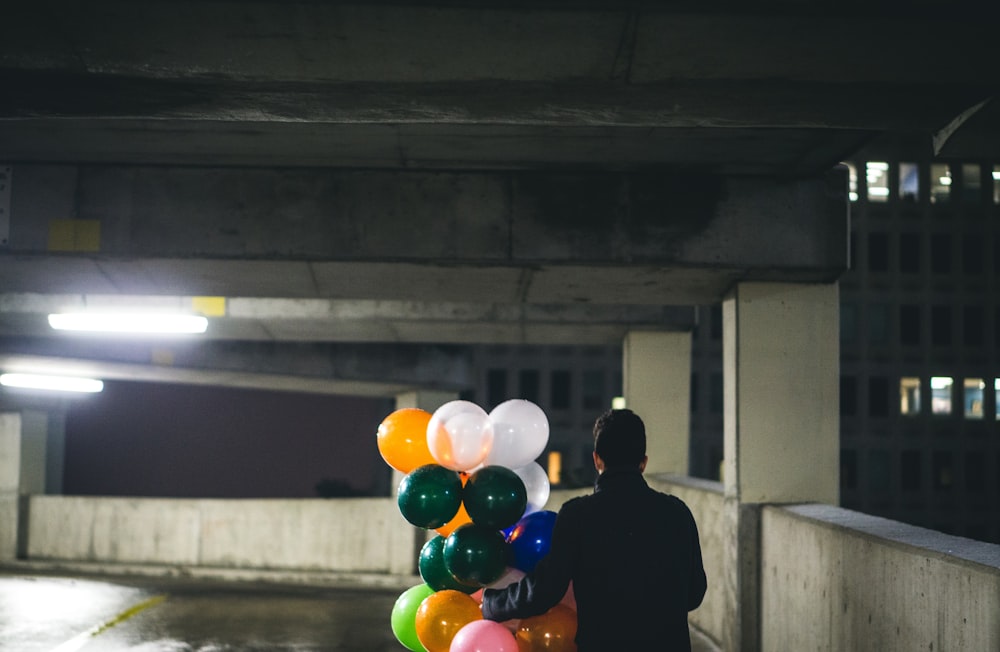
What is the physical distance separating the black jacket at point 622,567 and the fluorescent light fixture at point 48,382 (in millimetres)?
17553

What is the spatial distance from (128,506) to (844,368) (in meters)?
50.6

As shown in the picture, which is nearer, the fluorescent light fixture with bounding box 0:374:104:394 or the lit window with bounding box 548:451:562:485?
the fluorescent light fixture with bounding box 0:374:104:394

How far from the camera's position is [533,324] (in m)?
15.2

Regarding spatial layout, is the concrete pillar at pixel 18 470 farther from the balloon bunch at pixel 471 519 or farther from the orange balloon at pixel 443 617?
the orange balloon at pixel 443 617

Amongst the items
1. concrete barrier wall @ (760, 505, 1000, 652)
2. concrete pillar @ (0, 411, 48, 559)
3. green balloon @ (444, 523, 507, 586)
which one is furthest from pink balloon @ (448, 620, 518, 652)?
concrete pillar @ (0, 411, 48, 559)

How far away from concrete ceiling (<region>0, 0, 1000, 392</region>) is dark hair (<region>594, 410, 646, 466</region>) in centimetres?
191

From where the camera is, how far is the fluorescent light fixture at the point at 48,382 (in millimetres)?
19438

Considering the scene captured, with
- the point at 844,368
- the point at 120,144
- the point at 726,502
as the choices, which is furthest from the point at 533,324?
the point at 844,368

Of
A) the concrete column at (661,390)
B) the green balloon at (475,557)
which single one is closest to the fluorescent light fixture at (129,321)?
the concrete column at (661,390)

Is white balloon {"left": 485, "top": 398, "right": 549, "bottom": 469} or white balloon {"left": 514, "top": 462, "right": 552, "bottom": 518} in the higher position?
white balloon {"left": 485, "top": 398, "right": 549, "bottom": 469}

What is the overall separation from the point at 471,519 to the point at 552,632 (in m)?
0.99

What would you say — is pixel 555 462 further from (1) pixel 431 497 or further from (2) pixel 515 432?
(1) pixel 431 497

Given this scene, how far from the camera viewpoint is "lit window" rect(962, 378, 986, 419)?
6381 cm

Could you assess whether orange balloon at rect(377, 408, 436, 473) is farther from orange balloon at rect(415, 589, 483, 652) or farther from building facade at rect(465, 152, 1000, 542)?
building facade at rect(465, 152, 1000, 542)
